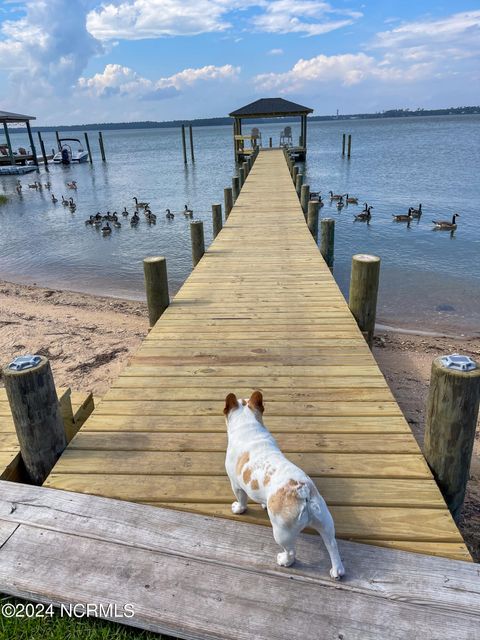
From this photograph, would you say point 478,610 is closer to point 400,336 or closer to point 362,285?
point 362,285

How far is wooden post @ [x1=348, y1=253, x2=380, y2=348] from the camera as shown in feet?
17.5

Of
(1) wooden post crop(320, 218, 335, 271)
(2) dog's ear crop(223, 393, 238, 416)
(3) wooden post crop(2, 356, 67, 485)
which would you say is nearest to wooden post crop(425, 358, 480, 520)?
(2) dog's ear crop(223, 393, 238, 416)

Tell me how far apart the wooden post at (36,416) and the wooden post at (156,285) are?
2.87m

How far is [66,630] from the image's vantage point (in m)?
2.02

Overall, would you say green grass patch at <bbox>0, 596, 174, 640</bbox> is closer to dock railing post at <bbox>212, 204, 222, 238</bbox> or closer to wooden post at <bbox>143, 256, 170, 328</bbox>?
wooden post at <bbox>143, 256, 170, 328</bbox>

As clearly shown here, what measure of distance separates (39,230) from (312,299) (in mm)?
19585

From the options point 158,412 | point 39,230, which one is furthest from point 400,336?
point 39,230

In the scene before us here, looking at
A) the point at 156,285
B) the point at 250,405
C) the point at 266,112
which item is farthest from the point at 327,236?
the point at 266,112

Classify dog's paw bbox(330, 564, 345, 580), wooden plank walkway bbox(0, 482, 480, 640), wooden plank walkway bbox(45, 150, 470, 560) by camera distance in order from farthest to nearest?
wooden plank walkway bbox(45, 150, 470, 560) < dog's paw bbox(330, 564, 345, 580) < wooden plank walkway bbox(0, 482, 480, 640)

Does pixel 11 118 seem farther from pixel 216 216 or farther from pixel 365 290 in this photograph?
pixel 365 290

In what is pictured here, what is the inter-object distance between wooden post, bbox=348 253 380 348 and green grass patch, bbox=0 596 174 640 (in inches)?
166

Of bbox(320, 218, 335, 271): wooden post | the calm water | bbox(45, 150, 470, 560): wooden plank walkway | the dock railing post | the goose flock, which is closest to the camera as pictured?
bbox(45, 150, 470, 560): wooden plank walkway

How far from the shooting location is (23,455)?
9.80 feet

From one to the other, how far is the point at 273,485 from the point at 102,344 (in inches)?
289
